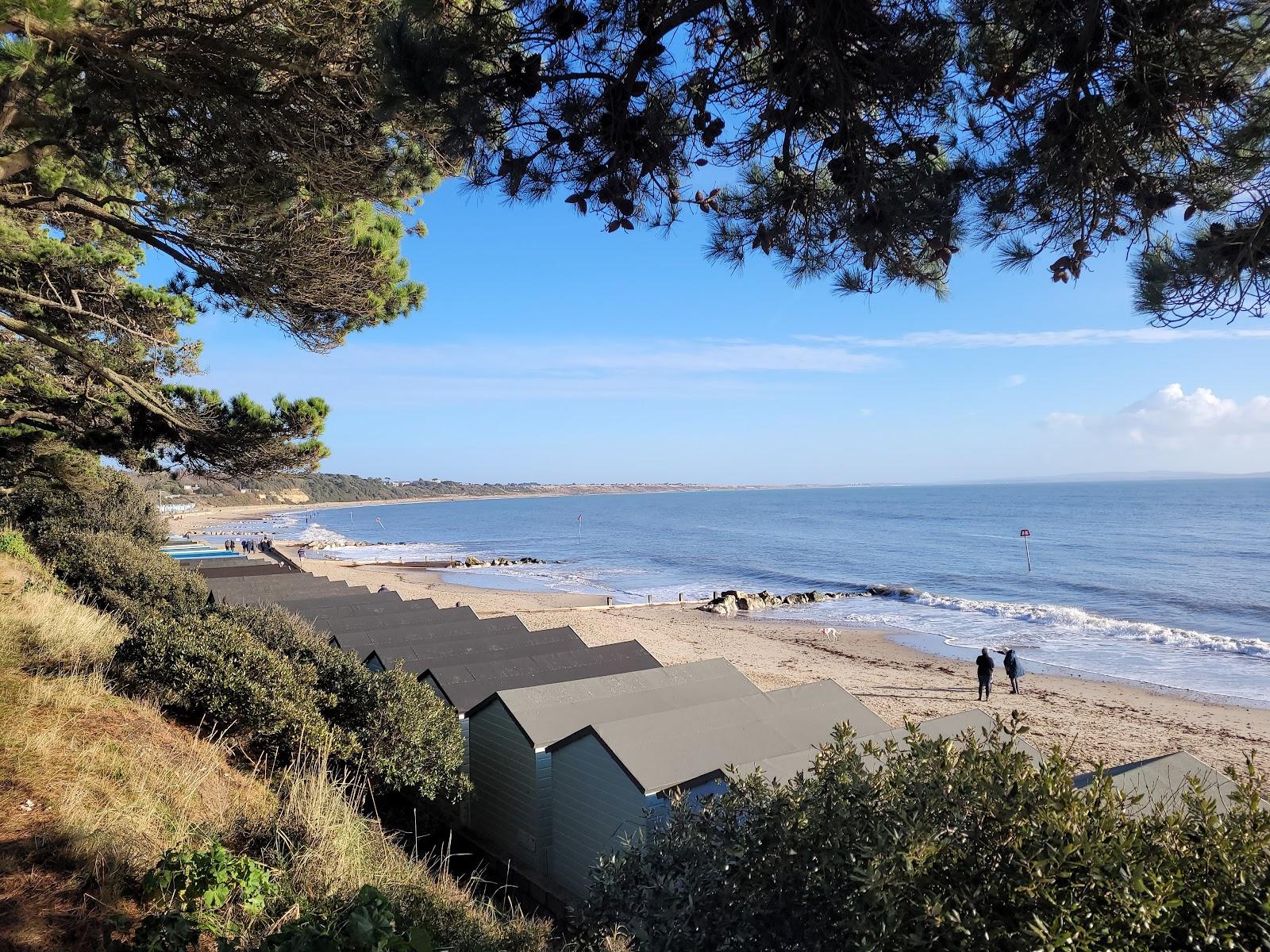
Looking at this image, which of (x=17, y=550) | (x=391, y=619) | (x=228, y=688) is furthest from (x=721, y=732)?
(x=17, y=550)

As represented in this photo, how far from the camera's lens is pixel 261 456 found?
10797 mm

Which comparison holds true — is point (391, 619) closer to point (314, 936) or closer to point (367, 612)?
point (367, 612)

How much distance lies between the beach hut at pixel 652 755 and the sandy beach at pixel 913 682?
2998mm

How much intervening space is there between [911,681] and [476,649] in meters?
13.6

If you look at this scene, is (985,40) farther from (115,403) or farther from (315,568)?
(315,568)

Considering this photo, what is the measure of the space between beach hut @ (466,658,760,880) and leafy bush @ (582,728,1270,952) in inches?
206

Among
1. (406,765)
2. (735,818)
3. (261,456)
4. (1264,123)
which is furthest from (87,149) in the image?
(1264,123)

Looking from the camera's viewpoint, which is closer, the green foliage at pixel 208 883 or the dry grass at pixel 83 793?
the green foliage at pixel 208 883

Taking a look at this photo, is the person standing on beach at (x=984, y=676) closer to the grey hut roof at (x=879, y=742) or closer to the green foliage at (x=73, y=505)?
the grey hut roof at (x=879, y=742)

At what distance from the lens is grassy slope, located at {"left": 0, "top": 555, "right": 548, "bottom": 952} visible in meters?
3.99

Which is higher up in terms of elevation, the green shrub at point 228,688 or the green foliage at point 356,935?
the green foliage at point 356,935

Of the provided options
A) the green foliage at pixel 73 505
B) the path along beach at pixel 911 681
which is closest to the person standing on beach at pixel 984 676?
the path along beach at pixel 911 681

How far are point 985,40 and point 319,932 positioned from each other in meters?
5.07

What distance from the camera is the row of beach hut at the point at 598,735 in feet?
23.5
